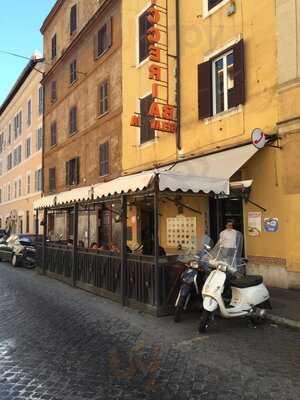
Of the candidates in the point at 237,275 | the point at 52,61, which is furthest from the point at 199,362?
the point at 52,61

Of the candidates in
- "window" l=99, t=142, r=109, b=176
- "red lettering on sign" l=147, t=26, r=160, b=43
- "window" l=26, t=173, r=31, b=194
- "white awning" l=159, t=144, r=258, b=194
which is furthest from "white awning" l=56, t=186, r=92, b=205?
"window" l=26, t=173, r=31, b=194

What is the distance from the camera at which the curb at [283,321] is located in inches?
299

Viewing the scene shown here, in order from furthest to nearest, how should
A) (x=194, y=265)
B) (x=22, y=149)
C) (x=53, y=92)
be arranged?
(x=22, y=149) < (x=53, y=92) < (x=194, y=265)

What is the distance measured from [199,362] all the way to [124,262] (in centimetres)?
447

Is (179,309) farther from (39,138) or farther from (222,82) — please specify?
(39,138)

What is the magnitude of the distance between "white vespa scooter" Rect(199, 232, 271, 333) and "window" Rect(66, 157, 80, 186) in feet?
→ 57.7

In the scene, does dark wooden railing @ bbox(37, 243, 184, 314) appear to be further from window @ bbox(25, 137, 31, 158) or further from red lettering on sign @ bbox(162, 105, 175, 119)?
window @ bbox(25, 137, 31, 158)

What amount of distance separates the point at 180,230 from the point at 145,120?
16.2ft

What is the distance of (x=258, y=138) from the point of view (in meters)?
11.0

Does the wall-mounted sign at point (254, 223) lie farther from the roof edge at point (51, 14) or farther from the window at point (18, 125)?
the window at point (18, 125)

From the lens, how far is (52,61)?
1174 inches

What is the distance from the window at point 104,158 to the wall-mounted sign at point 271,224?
1087 cm

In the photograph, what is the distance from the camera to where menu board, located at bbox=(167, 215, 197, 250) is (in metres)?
14.7

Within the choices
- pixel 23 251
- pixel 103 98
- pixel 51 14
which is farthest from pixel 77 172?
pixel 51 14
